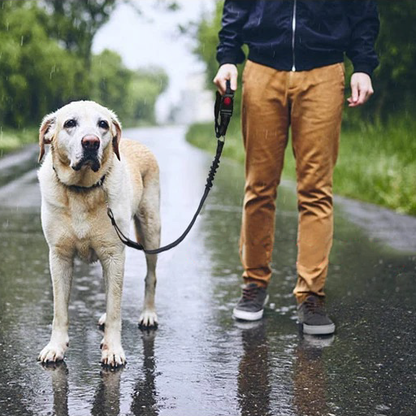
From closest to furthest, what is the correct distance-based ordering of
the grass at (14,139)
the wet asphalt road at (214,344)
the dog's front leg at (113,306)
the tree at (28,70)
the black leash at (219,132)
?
the wet asphalt road at (214,344), the dog's front leg at (113,306), the black leash at (219,132), the grass at (14,139), the tree at (28,70)

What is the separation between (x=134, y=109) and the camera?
15150cm

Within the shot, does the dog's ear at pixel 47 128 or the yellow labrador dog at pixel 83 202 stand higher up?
the dog's ear at pixel 47 128

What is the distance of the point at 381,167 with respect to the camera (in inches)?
481

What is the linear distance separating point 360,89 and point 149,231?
1.51 metres

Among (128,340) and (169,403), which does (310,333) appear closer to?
(128,340)

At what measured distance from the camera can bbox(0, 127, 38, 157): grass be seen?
84.4ft

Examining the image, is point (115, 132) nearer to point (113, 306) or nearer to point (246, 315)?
point (113, 306)

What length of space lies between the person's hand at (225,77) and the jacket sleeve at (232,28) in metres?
0.09

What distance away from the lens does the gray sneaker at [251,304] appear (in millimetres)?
4895

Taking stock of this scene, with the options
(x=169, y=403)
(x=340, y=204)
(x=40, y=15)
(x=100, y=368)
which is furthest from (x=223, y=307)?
(x=40, y=15)

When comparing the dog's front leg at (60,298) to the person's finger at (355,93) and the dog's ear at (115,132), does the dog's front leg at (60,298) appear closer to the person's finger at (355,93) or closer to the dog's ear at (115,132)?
the dog's ear at (115,132)

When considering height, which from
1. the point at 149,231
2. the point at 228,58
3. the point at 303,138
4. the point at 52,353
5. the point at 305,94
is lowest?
the point at 52,353

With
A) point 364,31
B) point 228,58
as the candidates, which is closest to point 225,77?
point 228,58

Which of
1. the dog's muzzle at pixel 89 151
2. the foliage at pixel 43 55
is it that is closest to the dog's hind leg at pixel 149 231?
the dog's muzzle at pixel 89 151
